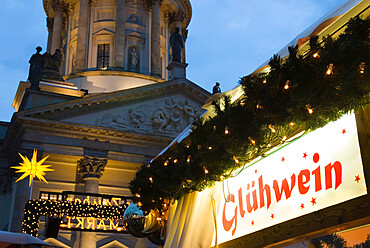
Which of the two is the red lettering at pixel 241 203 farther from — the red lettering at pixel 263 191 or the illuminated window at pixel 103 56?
the illuminated window at pixel 103 56

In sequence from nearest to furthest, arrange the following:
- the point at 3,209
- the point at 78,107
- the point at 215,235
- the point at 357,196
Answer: the point at 357,196
the point at 215,235
the point at 78,107
the point at 3,209

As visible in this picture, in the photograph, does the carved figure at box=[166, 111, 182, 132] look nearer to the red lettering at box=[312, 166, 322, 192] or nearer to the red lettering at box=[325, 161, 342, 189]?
the red lettering at box=[312, 166, 322, 192]

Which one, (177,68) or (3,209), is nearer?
(3,209)

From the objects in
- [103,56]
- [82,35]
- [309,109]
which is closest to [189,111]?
[103,56]

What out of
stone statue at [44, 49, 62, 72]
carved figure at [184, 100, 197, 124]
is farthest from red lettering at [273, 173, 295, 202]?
stone statue at [44, 49, 62, 72]

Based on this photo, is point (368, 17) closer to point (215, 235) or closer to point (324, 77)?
point (324, 77)

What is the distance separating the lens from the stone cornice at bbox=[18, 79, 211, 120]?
24.7 metres

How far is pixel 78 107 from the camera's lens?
2550 cm

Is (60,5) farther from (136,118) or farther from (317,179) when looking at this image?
(317,179)

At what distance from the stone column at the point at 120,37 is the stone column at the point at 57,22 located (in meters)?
5.38

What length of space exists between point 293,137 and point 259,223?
78 cm

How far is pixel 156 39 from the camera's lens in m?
37.9

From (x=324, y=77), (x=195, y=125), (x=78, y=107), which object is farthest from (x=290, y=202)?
(x=78, y=107)

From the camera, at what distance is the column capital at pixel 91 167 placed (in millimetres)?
24750
